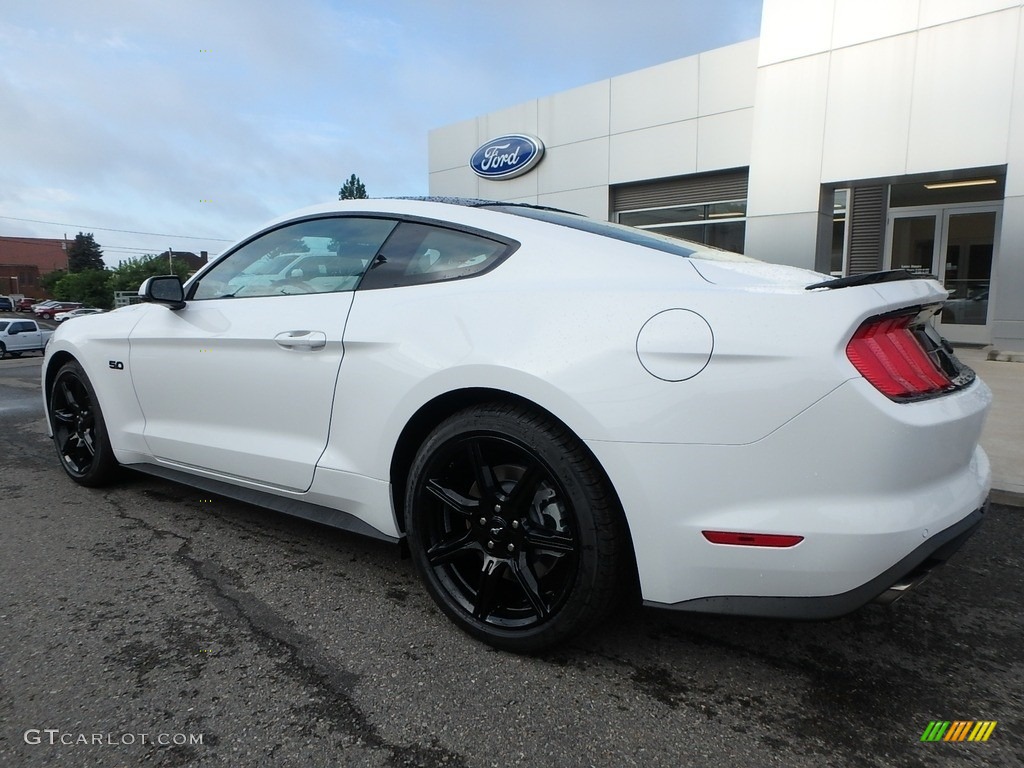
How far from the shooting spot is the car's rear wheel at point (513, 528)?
6.13 feet

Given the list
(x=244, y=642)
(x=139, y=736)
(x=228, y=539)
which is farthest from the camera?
(x=228, y=539)

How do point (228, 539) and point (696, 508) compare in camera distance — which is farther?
point (228, 539)

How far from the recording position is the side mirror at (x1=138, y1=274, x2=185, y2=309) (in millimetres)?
3092

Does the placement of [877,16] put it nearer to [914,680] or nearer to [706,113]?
[706,113]

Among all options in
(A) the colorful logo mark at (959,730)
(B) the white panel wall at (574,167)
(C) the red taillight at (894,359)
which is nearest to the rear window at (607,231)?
(C) the red taillight at (894,359)

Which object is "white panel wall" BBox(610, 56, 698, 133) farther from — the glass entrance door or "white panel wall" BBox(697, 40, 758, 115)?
the glass entrance door

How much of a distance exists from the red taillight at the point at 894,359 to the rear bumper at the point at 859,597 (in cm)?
39

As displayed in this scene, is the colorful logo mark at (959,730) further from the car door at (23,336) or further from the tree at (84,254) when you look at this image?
the tree at (84,254)

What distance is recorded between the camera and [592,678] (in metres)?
1.98

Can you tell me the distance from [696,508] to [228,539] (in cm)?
226

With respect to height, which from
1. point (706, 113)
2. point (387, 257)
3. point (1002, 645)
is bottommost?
point (1002, 645)

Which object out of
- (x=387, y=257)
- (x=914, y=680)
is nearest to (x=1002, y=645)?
(x=914, y=680)

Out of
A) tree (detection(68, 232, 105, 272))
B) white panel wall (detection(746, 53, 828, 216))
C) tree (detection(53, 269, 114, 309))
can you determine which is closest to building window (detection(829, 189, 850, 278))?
white panel wall (detection(746, 53, 828, 216))

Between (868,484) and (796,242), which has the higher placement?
(796,242)
